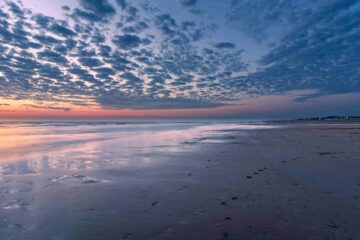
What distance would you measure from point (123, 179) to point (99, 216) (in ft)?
10.0

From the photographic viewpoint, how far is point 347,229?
A: 4.37m

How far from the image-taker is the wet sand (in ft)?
14.5

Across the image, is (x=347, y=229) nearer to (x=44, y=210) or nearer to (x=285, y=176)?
(x=285, y=176)

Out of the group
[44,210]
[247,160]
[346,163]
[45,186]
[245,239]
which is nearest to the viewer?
[245,239]

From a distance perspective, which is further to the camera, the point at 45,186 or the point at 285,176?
the point at 285,176

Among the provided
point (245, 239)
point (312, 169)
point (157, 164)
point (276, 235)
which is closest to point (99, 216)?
point (245, 239)

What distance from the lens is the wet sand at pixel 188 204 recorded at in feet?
14.5

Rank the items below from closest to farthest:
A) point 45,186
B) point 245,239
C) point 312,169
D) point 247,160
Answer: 1. point 245,239
2. point 45,186
3. point 312,169
4. point 247,160

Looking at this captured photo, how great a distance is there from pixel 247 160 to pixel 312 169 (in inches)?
114

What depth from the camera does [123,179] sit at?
8.17m

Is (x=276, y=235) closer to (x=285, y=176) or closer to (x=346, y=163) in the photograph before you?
(x=285, y=176)

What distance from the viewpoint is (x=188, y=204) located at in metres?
5.82

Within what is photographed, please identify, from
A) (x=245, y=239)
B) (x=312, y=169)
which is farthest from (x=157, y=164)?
(x=245, y=239)

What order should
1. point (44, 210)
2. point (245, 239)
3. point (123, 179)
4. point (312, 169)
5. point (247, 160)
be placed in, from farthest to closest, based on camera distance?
point (247, 160), point (312, 169), point (123, 179), point (44, 210), point (245, 239)
